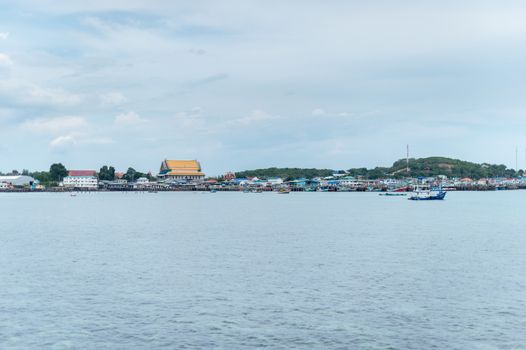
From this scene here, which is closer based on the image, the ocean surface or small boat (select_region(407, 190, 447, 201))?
the ocean surface

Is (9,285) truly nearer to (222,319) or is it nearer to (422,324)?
(222,319)

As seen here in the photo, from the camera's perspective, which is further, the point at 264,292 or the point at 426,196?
the point at 426,196

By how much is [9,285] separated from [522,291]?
83.2 feet

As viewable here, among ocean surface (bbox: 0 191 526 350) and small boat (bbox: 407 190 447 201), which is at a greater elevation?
small boat (bbox: 407 190 447 201)

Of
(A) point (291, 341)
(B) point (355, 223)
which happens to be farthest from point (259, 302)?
(B) point (355, 223)

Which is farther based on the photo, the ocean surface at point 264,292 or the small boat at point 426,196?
the small boat at point 426,196

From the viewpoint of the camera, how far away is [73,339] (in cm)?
2195

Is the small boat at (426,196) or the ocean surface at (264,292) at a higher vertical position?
the small boat at (426,196)

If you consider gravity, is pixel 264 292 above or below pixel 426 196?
below

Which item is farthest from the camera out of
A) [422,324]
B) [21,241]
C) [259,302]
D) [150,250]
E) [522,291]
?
[21,241]

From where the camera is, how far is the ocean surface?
22.2m

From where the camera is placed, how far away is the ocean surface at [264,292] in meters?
22.2

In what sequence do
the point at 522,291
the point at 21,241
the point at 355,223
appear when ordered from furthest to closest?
the point at 355,223, the point at 21,241, the point at 522,291

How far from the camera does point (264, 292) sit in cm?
2956
